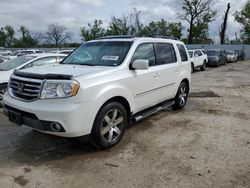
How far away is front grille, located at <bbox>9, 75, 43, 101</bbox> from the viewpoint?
161 inches

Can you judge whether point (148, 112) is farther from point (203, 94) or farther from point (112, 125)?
point (203, 94)

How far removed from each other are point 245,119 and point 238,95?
3463 mm

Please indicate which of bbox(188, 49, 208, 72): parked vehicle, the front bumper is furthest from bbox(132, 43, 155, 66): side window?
bbox(188, 49, 208, 72): parked vehicle

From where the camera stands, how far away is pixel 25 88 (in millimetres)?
4266

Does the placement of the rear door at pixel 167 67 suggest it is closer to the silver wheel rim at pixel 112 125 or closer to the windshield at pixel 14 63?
the silver wheel rim at pixel 112 125

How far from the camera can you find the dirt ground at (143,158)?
360 cm

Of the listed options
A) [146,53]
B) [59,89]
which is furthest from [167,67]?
[59,89]

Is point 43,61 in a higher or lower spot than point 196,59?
higher

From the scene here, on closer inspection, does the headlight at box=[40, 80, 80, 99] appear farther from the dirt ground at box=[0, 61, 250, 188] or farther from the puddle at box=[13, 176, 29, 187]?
the puddle at box=[13, 176, 29, 187]

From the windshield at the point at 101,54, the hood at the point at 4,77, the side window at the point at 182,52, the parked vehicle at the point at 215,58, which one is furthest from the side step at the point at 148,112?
the parked vehicle at the point at 215,58

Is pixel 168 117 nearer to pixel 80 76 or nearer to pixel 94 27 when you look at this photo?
pixel 80 76

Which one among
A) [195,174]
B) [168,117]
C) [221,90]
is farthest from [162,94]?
[221,90]

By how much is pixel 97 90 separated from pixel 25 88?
112 cm

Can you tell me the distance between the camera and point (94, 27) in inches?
2386
